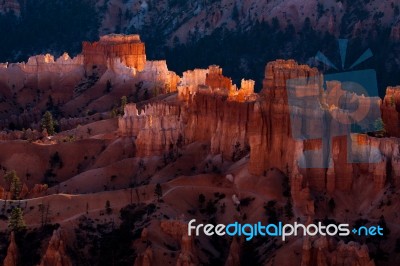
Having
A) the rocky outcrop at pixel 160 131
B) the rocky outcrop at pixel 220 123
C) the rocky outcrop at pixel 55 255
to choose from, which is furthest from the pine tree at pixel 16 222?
the rocky outcrop at pixel 160 131

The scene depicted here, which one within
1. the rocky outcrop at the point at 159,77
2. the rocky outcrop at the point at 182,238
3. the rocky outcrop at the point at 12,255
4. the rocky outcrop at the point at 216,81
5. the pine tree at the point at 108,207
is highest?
the rocky outcrop at the point at 216,81

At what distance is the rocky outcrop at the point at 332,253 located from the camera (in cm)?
5066

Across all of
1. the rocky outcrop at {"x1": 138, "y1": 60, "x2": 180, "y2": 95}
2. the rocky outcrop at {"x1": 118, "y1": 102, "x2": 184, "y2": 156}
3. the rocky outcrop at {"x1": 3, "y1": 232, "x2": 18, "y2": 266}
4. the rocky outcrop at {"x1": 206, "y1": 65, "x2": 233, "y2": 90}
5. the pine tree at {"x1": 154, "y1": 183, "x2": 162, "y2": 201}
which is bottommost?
the rocky outcrop at {"x1": 3, "y1": 232, "x2": 18, "y2": 266}

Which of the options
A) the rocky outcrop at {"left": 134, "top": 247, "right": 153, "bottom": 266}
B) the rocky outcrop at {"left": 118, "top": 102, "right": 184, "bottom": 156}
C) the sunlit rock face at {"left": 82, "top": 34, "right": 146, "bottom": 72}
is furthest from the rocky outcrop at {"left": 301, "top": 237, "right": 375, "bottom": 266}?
the sunlit rock face at {"left": 82, "top": 34, "right": 146, "bottom": 72}

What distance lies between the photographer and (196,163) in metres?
72.6

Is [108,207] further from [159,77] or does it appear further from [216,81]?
[159,77]

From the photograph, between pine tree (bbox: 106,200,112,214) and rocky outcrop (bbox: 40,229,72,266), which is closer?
rocky outcrop (bbox: 40,229,72,266)

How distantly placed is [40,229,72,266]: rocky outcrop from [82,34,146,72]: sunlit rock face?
5731cm

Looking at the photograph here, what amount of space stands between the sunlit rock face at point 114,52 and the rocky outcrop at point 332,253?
2497 inches

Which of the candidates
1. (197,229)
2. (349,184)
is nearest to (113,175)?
(197,229)

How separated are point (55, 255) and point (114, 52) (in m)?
59.1

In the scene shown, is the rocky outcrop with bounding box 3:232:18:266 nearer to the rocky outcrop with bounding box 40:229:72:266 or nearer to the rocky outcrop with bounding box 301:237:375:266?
the rocky outcrop with bounding box 40:229:72:266

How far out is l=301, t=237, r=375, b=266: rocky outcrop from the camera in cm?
5066

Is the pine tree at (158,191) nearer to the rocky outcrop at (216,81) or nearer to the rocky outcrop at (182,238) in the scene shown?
the rocky outcrop at (182,238)
